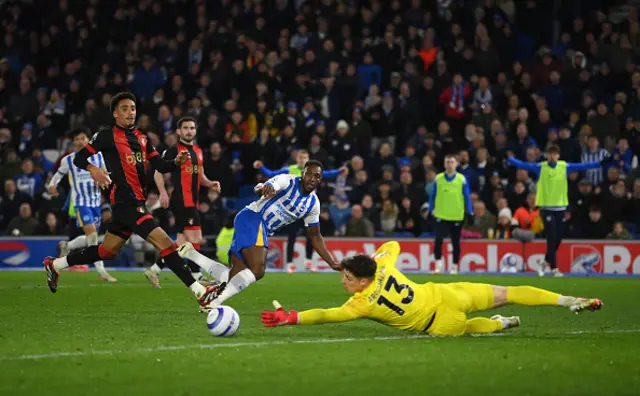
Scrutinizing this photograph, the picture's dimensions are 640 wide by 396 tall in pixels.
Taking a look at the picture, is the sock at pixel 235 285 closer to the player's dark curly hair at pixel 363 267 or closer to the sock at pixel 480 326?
the player's dark curly hair at pixel 363 267

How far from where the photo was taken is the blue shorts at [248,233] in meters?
11.9

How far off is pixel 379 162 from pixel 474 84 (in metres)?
2.94

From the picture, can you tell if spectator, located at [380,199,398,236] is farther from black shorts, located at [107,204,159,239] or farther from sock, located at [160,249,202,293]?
sock, located at [160,249,202,293]

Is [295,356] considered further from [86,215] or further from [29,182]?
[29,182]

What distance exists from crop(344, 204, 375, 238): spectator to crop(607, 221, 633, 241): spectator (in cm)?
489

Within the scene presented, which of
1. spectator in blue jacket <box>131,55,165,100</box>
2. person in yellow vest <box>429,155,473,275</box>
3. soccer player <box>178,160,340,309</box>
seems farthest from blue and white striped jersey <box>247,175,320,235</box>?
spectator in blue jacket <box>131,55,165,100</box>

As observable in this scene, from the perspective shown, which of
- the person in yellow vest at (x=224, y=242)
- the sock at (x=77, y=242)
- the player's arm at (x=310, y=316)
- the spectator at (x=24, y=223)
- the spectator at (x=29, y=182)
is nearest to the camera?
the player's arm at (x=310, y=316)

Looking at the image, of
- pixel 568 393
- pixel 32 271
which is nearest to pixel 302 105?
pixel 32 271

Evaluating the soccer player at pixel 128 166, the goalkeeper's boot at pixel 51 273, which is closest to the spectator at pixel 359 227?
the goalkeeper's boot at pixel 51 273

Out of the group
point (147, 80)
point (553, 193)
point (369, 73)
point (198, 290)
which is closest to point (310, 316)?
point (198, 290)

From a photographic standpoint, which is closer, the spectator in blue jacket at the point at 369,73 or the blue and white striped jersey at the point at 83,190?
the blue and white striped jersey at the point at 83,190

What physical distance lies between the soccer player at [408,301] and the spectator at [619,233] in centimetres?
1337

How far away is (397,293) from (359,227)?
14393mm

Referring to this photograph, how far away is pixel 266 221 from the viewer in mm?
12227
